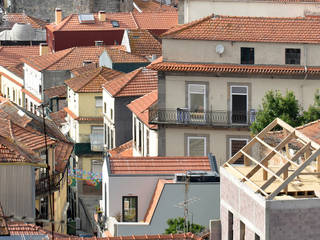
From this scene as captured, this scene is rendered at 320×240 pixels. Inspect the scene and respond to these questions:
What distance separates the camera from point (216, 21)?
57.5m

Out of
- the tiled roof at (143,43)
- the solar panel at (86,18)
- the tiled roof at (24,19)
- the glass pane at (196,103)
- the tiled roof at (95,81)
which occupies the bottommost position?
the glass pane at (196,103)

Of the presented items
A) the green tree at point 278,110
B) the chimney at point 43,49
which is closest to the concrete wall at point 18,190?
the green tree at point 278,110

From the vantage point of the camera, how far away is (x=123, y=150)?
6619 cm

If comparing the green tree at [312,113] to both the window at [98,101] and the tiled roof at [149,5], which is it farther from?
the tiled roof at [149,5]

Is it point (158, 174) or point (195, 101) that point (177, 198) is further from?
point (195, 101)

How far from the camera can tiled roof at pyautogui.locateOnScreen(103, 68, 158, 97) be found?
225 ft

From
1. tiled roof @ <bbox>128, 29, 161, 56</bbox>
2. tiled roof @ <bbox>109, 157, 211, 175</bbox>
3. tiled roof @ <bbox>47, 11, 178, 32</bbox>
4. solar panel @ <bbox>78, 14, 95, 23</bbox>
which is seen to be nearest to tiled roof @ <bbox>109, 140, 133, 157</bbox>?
tiled roof @ <bbox>109, 157, 211, 175</bbox>

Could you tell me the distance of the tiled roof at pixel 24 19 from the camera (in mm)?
123375

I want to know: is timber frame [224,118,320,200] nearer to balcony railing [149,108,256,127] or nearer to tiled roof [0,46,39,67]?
balcony railing [149,108,256,127]

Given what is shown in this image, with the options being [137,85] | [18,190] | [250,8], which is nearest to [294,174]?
[18,190]

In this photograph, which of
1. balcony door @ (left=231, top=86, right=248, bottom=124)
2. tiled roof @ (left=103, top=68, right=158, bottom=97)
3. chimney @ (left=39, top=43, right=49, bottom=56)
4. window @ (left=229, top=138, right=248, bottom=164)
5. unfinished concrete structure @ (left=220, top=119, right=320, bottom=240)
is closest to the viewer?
unfinished concrete structure @ (left=220, top=119, right=320, bottom=240)

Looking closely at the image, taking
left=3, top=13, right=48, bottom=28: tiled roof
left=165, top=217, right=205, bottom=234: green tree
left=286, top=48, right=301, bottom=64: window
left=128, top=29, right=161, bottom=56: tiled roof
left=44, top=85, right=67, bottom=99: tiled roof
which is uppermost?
left=3, top=13, right=48, bottom=28: tiled roof

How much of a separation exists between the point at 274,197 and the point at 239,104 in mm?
26303

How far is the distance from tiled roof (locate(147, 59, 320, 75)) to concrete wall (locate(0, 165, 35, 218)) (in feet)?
29.2
